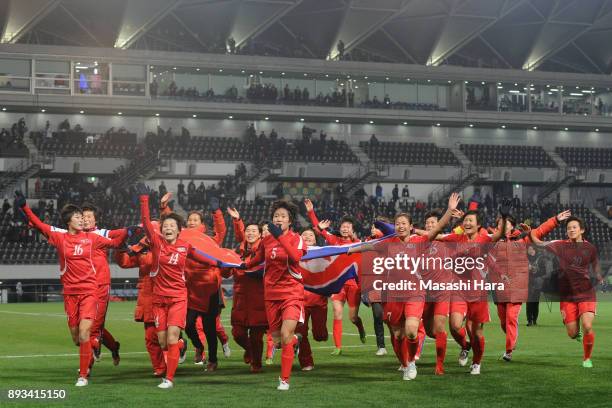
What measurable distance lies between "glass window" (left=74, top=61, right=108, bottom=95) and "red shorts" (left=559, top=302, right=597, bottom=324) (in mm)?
43929

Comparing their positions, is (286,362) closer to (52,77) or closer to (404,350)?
(404,350)

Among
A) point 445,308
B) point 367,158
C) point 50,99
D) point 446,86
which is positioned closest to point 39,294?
point 50,99

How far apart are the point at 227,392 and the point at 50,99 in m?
45.2

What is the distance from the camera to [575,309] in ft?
51.8

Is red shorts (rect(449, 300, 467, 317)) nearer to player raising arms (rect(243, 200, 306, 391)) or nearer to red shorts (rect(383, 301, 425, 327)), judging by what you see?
red shorts (rect(383, 301, 425, 327))

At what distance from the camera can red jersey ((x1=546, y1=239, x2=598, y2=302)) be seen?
15.6m

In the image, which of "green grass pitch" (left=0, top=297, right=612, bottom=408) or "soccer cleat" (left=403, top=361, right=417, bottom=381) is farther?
"soccer cleat" (left=403, top=361, right=417, bottom=381)

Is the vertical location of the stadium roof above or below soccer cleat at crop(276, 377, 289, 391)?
above

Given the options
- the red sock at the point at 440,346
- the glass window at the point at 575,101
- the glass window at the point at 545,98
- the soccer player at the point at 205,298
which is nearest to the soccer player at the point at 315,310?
the soccer player at the point at 205,298

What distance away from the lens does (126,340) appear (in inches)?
879

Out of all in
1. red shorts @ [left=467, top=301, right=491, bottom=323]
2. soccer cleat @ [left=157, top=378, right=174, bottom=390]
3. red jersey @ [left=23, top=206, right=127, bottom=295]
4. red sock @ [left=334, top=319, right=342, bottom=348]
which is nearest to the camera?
soccer cleat @ [left=157, top=378, right=174, bottom=390]

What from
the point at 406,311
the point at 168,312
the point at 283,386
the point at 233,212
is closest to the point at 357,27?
the point at 233,212

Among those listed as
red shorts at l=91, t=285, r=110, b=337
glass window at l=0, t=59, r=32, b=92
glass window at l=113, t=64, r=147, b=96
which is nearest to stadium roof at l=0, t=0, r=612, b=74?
glass window at l=113, t=64, r=147, b=96

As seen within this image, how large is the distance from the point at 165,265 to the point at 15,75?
4454 centimetres
